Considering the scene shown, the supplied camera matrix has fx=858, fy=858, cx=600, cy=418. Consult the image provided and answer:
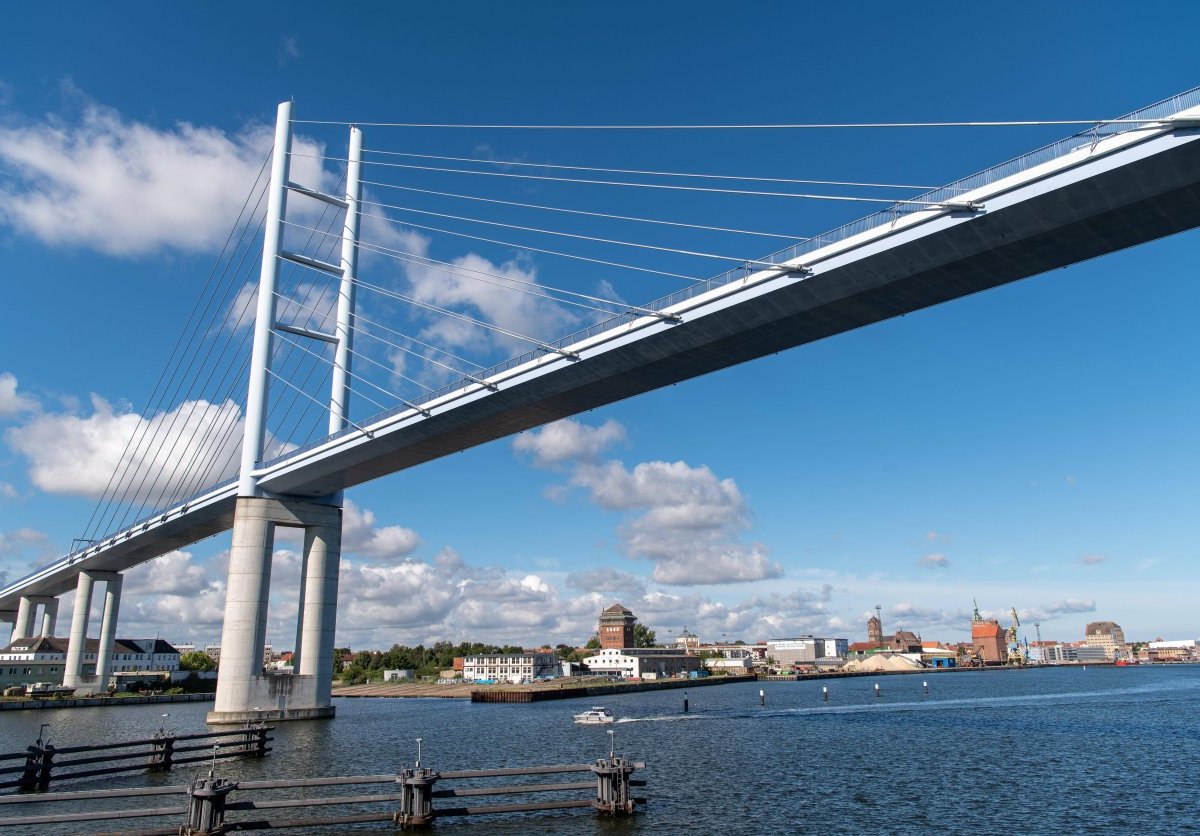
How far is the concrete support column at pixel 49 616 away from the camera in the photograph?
117 meters

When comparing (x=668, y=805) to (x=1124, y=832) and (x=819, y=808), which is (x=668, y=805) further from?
(x=1124, y=832)

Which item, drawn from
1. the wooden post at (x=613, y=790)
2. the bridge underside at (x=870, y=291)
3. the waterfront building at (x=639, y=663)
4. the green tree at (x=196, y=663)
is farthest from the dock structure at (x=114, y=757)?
the waterfront building at (x=639, y=663)

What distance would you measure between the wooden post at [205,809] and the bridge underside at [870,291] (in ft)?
81.2

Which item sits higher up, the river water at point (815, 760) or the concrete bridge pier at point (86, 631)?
the concrete bridge pier at point (86, 631)

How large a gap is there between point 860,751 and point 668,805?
1773cm

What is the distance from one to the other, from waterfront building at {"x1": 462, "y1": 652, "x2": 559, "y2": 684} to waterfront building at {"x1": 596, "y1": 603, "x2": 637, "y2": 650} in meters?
41.5

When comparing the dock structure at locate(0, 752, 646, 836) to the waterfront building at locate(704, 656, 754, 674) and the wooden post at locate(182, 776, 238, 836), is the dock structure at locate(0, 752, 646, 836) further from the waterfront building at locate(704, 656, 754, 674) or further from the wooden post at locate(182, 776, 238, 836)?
the waterfront building at locate(704, 656, 754, 674)

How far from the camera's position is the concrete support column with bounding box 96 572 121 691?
9231cm

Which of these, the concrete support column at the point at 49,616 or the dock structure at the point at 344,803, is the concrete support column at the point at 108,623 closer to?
the concrete support column at the point at 49,616

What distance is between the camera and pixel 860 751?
3962cm

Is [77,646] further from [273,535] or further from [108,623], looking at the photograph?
[273,535]

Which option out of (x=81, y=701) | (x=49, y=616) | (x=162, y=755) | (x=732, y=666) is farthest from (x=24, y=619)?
(x=732, y=666)

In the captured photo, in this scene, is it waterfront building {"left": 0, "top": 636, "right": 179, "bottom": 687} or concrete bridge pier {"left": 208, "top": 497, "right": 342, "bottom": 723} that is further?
waterfront building {"left": 0, "top": 636, "right": 179, "bottom": 687}

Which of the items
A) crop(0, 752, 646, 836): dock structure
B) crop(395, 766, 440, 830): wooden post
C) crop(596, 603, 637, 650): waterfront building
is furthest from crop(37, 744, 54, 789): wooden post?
crop(596, 603, 637, 650): waterfront building
